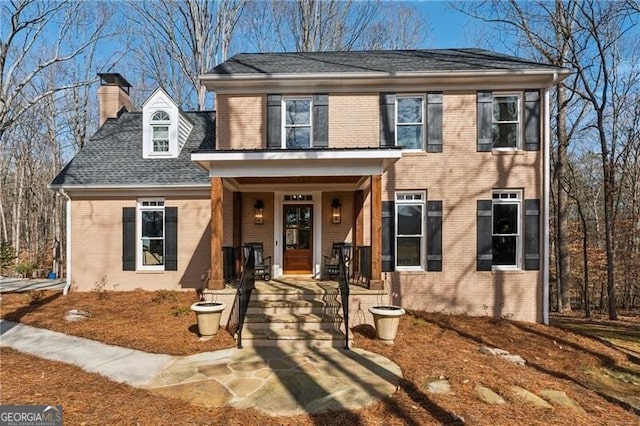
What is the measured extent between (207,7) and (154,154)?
11388mm

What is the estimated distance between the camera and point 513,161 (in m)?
8.87

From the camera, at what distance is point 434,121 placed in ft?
29.2

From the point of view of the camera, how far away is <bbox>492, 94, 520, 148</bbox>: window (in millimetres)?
8969

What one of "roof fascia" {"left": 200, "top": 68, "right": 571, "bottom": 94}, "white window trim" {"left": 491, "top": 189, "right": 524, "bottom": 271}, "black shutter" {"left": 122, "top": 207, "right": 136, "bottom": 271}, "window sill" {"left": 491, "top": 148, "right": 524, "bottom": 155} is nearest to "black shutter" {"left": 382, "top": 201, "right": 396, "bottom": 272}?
"white window trim" {"left": 491, "top": 189, "right": 524, "bottom": 271}

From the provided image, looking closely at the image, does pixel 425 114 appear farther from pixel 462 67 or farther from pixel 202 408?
pixel 202 408

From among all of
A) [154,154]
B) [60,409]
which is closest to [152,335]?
[60,409]

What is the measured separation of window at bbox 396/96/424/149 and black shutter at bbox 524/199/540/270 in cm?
323

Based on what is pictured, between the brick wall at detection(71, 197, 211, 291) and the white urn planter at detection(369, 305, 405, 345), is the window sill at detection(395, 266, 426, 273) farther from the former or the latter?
the brick wall at detection(71, 197, 211, 291)

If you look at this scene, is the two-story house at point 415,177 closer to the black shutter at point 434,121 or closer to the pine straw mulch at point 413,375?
the black shutter at point 434,121

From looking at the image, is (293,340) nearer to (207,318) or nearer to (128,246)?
(207,318)

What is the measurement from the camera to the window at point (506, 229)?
8961 millimetres

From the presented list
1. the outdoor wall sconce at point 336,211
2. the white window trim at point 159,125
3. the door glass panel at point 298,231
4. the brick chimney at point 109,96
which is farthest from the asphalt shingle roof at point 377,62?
the brick chimney at point 109,96

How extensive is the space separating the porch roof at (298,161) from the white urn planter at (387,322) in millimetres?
2890

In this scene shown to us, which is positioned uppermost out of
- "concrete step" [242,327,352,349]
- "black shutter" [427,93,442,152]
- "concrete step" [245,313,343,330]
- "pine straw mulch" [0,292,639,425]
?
"black shutter" [427,93,442,152]
